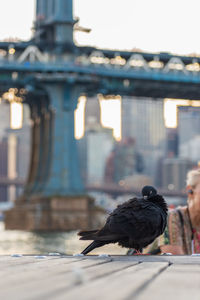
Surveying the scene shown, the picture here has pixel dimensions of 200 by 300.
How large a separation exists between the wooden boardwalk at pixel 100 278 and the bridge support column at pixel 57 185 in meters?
80.9

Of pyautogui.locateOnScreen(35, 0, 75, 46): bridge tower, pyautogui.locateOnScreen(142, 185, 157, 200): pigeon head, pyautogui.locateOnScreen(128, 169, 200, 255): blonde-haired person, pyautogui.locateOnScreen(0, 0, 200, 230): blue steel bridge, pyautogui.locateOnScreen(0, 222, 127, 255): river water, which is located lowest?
pyautogui.locateOnScreen(0, 222, 127, 255): river water

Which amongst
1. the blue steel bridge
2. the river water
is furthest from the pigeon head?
the blue steel bridge

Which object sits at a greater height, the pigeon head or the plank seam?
the pigeon head

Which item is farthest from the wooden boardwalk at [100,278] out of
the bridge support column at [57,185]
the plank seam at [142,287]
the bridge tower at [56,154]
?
the bridge tower at [56,154]

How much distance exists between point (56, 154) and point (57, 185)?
4751 millimetres

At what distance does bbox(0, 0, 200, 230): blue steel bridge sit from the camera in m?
94.8

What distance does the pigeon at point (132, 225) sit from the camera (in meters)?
7.45

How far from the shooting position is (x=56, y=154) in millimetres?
95500

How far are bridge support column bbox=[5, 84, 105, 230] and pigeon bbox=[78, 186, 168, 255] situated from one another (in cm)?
7929

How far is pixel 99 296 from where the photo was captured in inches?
145

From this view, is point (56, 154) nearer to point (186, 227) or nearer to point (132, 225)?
point (186, 227)

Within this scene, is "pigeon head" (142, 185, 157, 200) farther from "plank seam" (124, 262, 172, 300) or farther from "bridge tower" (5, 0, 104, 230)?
"bridge tower" (5, 0, 104, 230)

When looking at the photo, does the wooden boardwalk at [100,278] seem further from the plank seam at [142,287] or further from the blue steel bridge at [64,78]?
the blue steel bridge at [64,78]

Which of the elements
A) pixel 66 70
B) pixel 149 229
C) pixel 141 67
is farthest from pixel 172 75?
pixel 149 229
